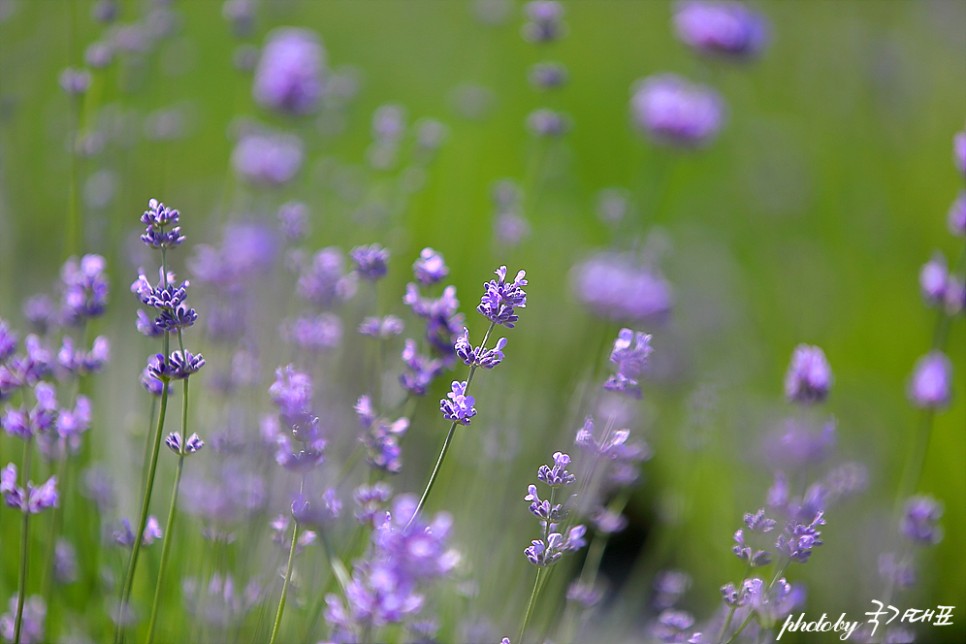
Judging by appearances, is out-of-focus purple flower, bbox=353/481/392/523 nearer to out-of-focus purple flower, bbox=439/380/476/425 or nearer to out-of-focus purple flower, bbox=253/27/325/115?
out-of-focus purple flower, bbox=439/380/476/425

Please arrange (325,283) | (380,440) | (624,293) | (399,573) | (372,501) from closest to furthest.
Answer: (399,573)
(372,501)
(380,440)
(325,283)
(624,293)

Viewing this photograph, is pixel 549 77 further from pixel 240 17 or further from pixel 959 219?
pixel 959 219

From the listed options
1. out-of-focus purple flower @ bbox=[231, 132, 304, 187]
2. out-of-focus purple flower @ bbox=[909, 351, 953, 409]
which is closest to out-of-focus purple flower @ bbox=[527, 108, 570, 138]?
out-of-focus purple flower @ bbox=[231, 132, 304, 187]

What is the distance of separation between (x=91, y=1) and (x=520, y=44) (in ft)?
10.4

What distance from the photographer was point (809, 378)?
1.64 meters

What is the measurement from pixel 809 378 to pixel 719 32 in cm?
141

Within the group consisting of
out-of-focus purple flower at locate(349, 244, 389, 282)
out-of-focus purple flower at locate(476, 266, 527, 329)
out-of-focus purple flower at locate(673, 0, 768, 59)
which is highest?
out-of-focus purple flower at locate(673, 0, 768, 59)

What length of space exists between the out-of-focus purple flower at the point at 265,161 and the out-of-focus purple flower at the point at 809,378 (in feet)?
4.88

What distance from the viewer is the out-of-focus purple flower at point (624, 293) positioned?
2088mm

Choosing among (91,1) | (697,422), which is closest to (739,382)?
(697,422)

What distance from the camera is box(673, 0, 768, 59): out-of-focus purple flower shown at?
2689 mm

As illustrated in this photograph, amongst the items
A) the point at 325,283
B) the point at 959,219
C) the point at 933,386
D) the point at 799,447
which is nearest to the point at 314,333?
the point at 325,283

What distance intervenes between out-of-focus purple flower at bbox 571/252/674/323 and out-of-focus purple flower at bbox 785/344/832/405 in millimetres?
474

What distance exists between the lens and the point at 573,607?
6.14ft
